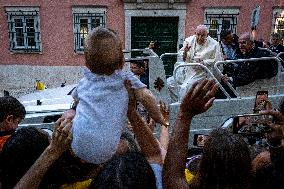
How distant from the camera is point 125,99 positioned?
2326 mm

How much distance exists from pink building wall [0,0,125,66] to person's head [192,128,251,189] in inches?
473

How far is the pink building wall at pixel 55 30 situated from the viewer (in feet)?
44.5

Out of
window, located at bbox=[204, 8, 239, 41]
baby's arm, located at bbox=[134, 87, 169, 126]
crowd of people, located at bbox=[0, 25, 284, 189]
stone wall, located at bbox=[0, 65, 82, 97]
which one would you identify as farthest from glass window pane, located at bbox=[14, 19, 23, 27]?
baby's arm, located at bbox=[134, 87, 169, 126]

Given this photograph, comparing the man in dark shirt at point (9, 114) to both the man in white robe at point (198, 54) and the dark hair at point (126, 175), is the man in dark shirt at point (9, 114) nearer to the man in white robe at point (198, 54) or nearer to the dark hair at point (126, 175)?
the dark hair at point (126, 175)

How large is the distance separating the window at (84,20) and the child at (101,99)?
38.2ft

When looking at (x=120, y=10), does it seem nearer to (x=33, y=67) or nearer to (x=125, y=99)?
(x=33, y=67)

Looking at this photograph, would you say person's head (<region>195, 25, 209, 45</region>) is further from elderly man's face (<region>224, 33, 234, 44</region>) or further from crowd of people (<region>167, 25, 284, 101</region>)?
elderly man's face (<region>224, 33, 234, 44</region>)

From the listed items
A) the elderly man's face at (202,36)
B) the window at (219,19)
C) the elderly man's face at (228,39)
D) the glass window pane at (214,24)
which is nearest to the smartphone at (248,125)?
the elderly man's face at (202,36)

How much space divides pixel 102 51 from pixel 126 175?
3.08ft

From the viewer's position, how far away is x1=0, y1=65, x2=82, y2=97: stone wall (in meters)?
14.0

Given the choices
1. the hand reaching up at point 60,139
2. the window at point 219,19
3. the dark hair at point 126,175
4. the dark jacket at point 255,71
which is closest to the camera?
the dark hair at point 126,175

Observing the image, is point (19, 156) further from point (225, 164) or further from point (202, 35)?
point (202, 35)

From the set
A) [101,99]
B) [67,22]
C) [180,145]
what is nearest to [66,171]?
[101,99]

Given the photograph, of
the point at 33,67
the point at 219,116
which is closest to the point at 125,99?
the point at 219,116
